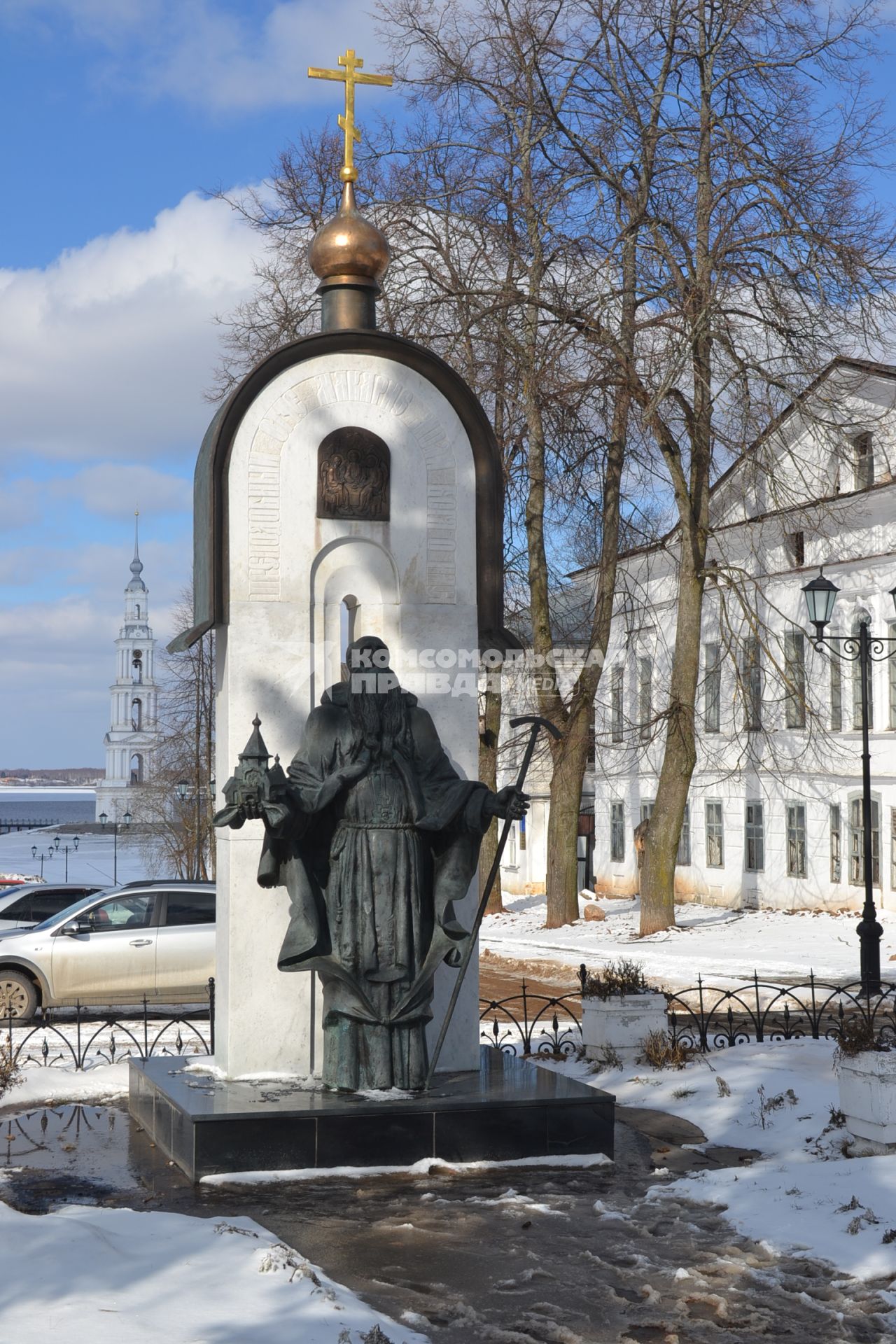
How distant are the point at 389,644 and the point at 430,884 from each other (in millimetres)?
1673

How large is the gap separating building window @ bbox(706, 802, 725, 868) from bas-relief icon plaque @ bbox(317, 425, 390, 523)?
2701 centimetres

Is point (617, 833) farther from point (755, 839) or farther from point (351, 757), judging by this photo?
point (351, 757)

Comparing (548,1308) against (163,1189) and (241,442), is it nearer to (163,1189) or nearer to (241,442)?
(163,1189)

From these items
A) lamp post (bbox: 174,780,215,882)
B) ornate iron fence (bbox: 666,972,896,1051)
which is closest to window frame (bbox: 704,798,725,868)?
lamp post (bbox: 174,780,215,882)

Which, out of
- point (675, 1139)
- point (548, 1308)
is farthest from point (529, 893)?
point (548, 1308)

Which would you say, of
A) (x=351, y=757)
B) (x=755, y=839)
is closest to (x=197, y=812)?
(x=755, y=839)

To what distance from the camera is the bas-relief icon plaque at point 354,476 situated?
32.0 feet

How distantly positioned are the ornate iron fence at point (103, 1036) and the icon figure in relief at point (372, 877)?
2.03m

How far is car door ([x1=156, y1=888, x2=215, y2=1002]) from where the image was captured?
56.1 feet

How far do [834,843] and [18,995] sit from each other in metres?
19.4

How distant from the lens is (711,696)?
36.9 m

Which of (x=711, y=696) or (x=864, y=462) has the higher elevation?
(x=864, y=462)

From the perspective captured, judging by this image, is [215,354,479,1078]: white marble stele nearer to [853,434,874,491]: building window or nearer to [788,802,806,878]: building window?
[853,434,874,491]: building window

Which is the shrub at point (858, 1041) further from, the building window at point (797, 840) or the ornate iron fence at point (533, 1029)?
the building window at point (797, 840)
